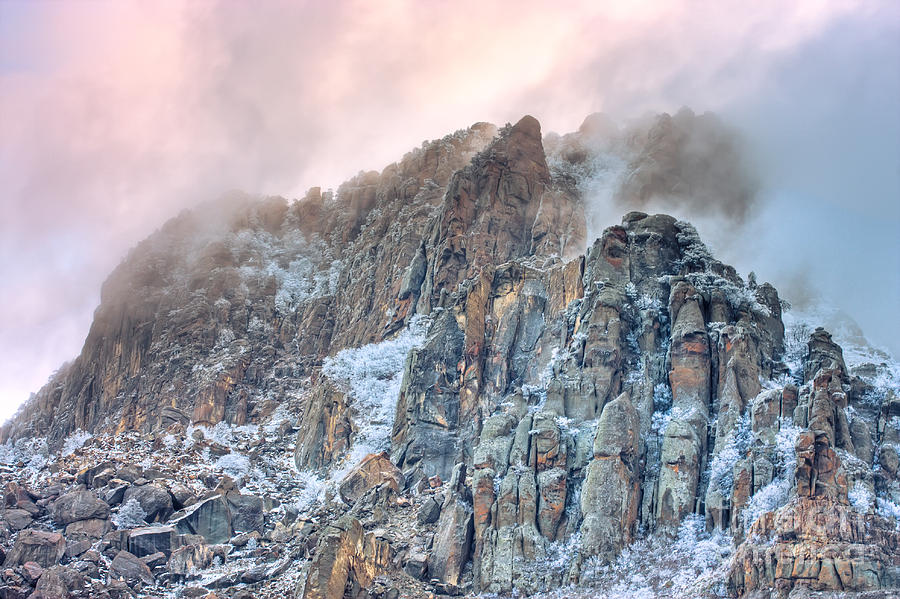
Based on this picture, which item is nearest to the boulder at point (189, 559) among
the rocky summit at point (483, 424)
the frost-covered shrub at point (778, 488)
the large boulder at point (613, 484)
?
the rocky summit at point (483, 424)

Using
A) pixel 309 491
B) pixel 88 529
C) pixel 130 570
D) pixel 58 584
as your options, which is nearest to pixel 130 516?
pixel 88 529

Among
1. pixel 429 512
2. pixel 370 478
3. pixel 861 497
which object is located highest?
pixel 370 478

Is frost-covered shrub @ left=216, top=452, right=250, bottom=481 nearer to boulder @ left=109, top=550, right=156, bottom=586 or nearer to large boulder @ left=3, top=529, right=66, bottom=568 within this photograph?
boulder @ left=109, top=550, right=156, bottom=586

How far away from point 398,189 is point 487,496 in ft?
296

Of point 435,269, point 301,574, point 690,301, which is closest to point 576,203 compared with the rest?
point 435,269

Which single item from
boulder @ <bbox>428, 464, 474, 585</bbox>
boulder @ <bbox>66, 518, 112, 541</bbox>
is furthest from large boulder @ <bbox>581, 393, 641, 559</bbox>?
boulder @ <bbox>66, 518, 112, 541</bbox>

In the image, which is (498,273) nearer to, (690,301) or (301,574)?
(690,301)

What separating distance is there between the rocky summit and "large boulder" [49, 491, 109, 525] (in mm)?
227

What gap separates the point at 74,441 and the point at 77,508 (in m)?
49.8

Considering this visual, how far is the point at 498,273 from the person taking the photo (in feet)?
375

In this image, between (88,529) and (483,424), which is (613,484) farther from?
(88,529)

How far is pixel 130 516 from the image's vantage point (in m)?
98.5

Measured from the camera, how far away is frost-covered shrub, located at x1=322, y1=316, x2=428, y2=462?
367 feet

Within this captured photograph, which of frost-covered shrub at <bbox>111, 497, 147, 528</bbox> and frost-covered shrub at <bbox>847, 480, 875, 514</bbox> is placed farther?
frost-covered shrub at <bbox>111, 497, 147, 528</bbox>
